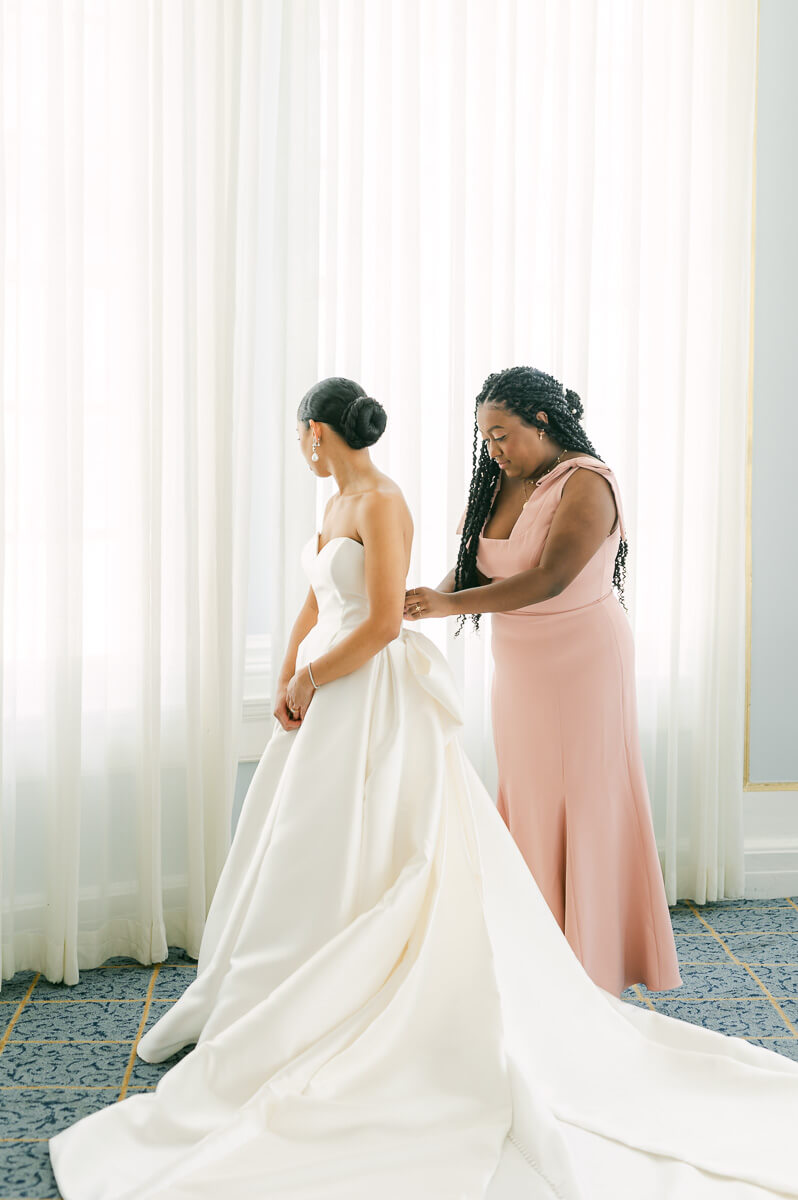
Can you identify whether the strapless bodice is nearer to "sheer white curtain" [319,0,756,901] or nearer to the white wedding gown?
the white wedding gown

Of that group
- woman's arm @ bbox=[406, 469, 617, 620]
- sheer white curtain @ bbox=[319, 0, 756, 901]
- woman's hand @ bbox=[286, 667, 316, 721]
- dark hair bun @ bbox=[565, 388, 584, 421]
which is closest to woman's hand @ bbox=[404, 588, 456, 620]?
woman's arm @ bbox=[406, 469, 617, 620]

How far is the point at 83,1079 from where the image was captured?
8.32 feet

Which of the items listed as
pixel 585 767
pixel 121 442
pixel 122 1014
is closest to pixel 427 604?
pixel 585 767

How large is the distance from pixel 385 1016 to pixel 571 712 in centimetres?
94

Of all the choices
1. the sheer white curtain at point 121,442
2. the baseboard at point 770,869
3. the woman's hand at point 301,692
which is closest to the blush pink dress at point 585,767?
the woman's hand at point 301,692

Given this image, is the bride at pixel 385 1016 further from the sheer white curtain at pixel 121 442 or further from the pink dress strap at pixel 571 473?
the sheer white curtain at pixel 121 442

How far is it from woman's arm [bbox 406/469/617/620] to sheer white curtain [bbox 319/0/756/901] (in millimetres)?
804

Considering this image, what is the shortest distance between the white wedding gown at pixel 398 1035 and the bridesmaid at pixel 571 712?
237 millimetres

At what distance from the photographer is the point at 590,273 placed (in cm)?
355

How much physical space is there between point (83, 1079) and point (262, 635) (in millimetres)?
1515

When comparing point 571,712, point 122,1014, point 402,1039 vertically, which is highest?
point 571,712

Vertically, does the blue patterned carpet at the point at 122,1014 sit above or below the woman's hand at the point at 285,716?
below

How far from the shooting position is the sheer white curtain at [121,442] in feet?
10.1

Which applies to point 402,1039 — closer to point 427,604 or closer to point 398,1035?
point 398,1035
